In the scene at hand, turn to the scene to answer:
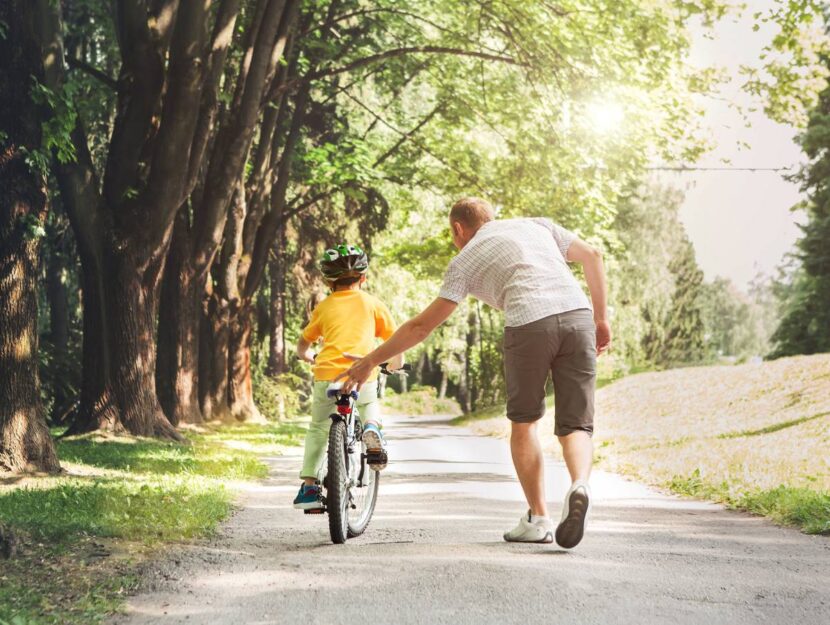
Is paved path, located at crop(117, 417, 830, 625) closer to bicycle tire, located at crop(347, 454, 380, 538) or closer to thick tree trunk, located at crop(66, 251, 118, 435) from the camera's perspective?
bicycle tire, located at crop(347, 454, 380, 538)

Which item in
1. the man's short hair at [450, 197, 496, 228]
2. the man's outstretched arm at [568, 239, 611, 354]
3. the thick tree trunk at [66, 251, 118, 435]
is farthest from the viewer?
the thick tree trunk at [66, 251, 118, 435]

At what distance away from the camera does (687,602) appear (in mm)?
4910

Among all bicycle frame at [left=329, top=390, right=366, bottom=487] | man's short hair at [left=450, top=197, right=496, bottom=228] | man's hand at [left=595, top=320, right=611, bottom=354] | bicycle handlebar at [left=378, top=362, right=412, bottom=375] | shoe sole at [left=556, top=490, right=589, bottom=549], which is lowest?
shoe sole at [left=556, top=490, right=589, bottom=549]

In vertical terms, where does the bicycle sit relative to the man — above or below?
below

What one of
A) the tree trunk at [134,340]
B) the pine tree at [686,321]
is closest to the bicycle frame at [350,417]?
the tree trunk at [134,340]

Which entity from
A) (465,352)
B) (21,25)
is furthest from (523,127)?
(465,352)

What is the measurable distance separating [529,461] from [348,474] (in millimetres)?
1201

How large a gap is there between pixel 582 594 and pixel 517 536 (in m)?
1.50

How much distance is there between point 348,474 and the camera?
695 centimetres

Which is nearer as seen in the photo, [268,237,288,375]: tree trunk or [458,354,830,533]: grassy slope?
[458,354,830,533]: grassy slope

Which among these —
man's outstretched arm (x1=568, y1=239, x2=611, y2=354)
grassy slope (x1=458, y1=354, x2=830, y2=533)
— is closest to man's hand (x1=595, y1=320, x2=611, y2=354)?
man's outstretched arm (x1=568, y1=239, x2=611, y2=354)

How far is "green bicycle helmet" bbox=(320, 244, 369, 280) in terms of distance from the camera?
7324 mm

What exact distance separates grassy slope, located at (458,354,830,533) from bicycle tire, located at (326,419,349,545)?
322 centimetres

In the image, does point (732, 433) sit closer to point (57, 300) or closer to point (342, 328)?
point (342, 328)
